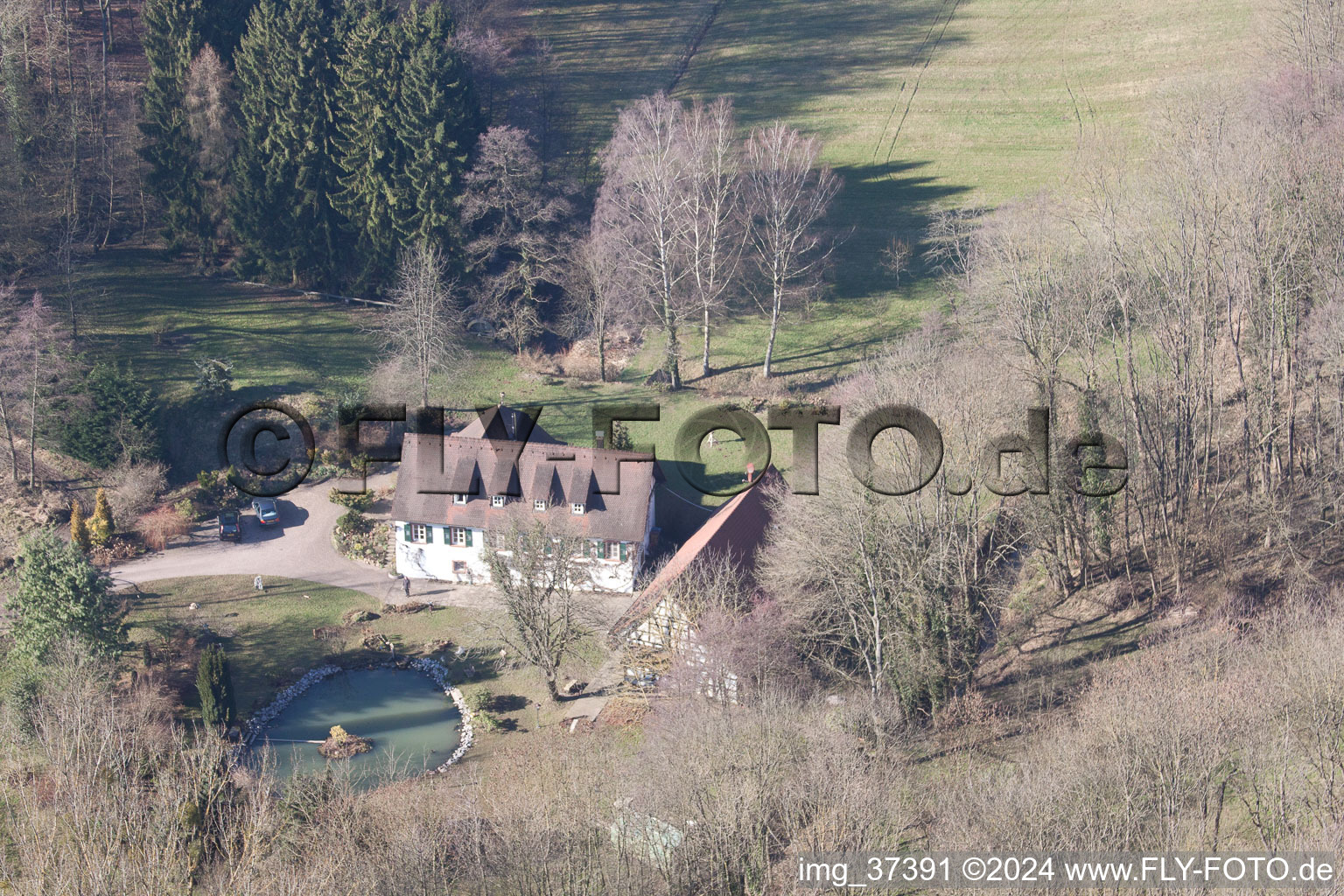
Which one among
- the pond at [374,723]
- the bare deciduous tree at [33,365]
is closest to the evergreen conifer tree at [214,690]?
the pond at [374,723]

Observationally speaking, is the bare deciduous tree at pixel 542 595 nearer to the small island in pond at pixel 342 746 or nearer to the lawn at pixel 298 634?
the lawn at pixel 298 634

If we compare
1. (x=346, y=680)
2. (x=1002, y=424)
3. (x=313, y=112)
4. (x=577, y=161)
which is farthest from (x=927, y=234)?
(x=346, y=680)

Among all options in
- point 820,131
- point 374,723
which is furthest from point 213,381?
point 820,131

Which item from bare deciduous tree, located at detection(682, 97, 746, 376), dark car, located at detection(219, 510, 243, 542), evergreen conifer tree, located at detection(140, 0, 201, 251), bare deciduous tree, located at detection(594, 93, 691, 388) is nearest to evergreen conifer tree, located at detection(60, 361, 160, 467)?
dark car, located at detection(219, 510, 243, 542)

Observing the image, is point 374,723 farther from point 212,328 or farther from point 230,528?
point 212,328

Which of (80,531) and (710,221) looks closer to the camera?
(80,531)
